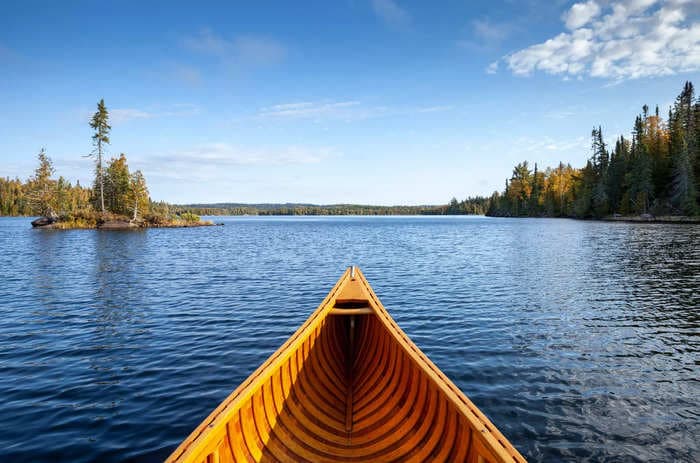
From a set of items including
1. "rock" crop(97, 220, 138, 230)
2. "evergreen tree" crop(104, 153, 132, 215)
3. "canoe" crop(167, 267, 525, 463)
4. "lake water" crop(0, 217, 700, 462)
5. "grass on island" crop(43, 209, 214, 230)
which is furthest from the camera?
"evergreen tree" crop(104, 153, 132, 215)

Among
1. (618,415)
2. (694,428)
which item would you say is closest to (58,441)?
(618,415)

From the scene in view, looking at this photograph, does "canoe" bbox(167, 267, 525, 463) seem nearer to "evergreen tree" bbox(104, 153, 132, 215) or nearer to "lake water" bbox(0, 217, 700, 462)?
"lake water" bbox(0, 217, 700, 462)

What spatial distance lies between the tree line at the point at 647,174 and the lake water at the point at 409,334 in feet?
211

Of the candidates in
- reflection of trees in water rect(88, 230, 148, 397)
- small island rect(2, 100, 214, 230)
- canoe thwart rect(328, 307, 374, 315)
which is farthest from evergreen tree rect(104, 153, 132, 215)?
canoe thwart rect(328, 307, 374, 315)

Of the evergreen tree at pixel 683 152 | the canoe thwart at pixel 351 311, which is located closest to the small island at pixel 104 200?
the canoe thwart at pixel 351 311

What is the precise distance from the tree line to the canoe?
8746cm

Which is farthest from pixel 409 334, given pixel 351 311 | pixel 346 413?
pixel 346 413

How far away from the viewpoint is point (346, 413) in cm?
661

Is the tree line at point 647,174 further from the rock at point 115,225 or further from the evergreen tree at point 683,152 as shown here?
the rock at point 115,225

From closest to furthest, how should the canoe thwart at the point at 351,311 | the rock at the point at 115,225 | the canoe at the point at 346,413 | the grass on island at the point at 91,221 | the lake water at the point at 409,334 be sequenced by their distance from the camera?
the canoe at the point at 346,413 → the lake water at the point at 409,334 → the canoe thwart at the point at 351,311 → the grass on island at the point at 91,221 → the rock at the point at 115,225

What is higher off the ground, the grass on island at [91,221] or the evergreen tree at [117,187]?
the evergreen tree at [117,187]

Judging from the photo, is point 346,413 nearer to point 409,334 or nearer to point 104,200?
point 409,334

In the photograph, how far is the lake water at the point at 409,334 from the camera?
6793mm

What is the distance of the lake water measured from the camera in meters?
6.79
